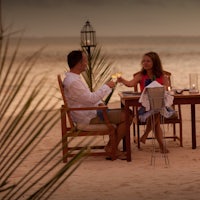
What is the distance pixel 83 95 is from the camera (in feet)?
16.7

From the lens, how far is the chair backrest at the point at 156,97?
5074 millimetres

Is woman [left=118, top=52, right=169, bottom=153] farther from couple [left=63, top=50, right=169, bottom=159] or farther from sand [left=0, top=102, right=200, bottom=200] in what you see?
couple [left=63, top=50, right=169, bottom=159]

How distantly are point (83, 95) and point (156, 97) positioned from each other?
0.57 metres

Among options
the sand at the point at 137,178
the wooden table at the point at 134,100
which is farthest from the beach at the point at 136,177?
the wooden table at the point at 134,100

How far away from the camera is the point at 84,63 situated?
17.2ft

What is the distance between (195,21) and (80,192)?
44.0m

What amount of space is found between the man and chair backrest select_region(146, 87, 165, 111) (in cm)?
30

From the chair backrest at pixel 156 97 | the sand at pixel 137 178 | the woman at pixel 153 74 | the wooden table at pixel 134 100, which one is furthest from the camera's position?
the woman at pixel 153 74

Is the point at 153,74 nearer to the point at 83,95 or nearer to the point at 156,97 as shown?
the point at 156,97

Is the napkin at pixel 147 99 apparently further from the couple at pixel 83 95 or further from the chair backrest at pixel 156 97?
the couple at pixel 83 95

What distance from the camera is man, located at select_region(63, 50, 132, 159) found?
509 cm

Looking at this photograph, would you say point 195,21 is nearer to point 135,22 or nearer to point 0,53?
point 135,22

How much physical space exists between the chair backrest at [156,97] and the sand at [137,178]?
453 mm

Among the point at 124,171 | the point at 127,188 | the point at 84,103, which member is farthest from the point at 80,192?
the point at 84,103
